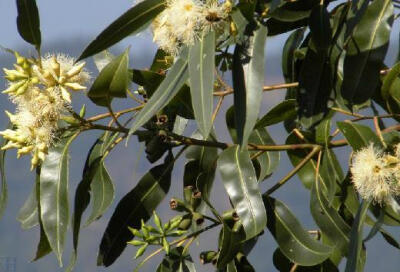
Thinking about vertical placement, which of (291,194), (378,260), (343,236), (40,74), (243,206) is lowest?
(378,260)

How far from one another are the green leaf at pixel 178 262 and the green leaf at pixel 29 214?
0.30 meters

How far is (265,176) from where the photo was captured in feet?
6.00

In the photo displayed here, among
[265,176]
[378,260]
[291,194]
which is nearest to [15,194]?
[291,194]

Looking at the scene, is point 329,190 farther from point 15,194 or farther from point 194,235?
point 15,194

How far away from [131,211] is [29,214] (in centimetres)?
26

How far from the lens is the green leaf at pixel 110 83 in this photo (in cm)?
144

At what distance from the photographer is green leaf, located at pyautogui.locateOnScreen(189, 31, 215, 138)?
118 cm

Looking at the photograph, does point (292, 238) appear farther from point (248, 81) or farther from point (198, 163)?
point (248, 81)

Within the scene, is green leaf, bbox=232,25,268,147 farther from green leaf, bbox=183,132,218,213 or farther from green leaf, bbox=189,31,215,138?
green leaf, bbox=183,132,218,213

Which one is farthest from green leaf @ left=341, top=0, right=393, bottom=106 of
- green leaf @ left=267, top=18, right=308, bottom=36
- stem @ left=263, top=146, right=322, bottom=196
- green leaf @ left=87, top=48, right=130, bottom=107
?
green leaf @ left=87, top=48, right=130, bottom=107

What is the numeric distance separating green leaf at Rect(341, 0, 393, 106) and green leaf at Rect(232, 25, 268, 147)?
18cm

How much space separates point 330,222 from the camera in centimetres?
162

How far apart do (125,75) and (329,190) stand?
472mm

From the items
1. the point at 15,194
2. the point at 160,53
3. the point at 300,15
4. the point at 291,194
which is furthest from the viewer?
the point at 15,194
